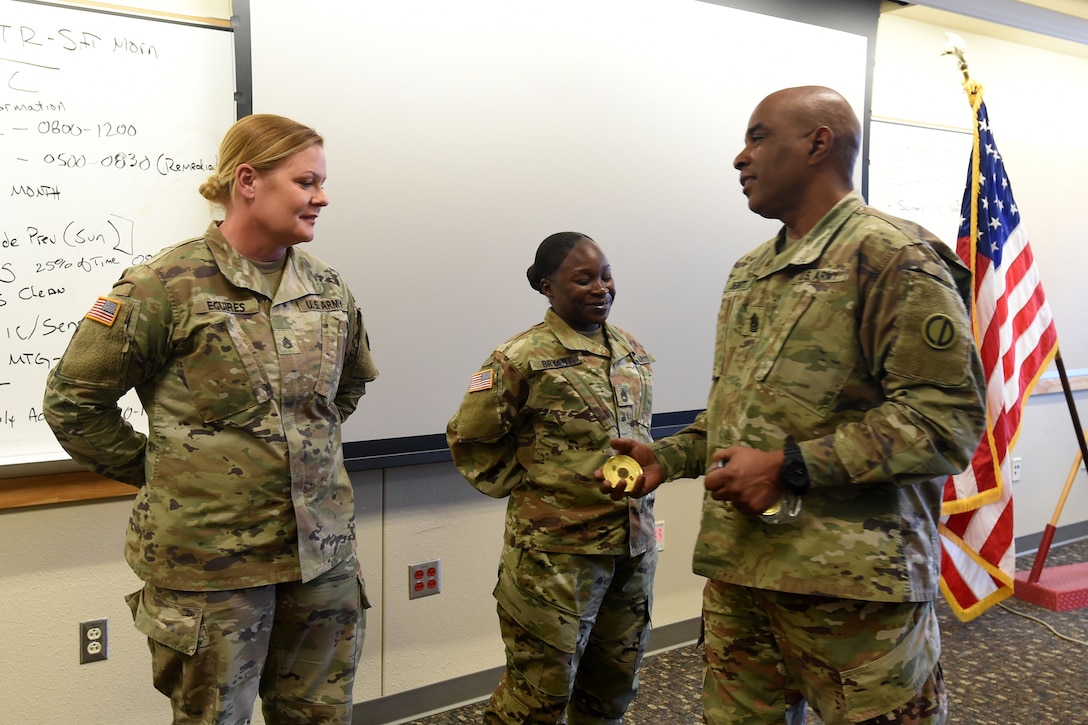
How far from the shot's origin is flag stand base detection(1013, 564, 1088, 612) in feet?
11.9

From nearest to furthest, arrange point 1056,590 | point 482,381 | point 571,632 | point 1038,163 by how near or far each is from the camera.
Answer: point 571,632 < point 482,381 < point 1056,590 < point 1038,163

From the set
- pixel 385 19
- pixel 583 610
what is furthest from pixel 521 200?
pixel 583 610

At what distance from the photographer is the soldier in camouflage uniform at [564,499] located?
1.89m

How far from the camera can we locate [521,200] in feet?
8.86

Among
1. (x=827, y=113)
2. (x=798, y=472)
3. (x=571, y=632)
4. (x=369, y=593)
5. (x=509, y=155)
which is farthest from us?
(x=509, y=155)

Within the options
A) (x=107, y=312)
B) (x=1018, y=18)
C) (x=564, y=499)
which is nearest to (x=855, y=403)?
(x=564, y=499)

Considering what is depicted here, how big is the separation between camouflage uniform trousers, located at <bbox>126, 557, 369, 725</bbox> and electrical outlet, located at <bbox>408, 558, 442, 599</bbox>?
0.80 m

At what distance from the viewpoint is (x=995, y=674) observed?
2.99 metres

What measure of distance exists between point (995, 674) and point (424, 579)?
209cm

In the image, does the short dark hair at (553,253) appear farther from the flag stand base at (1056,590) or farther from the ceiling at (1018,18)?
the flag stand base at (1056,590)

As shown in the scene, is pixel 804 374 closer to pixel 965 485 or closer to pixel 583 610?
pixel 583 610

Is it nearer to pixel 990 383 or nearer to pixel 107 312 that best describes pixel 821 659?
pixel 107 312

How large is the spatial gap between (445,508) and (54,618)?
43.2 inches

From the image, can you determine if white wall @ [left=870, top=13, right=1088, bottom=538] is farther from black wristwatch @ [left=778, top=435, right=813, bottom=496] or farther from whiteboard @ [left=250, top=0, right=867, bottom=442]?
black wristwatch @ [left=778, top=435, right=813, bottom=496]
